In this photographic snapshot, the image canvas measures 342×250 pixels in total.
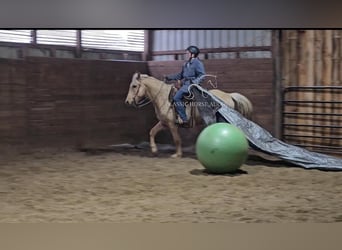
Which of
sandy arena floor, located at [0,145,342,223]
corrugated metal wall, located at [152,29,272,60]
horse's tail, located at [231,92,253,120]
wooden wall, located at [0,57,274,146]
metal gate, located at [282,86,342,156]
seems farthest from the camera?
horse's tail, located at [231,92,253,120]

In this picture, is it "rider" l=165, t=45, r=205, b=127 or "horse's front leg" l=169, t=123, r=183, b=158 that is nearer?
"rider" l=165, t=45, r=205, b=127

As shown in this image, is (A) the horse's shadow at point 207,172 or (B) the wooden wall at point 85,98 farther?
(A) the horse's shadow at point 207,172

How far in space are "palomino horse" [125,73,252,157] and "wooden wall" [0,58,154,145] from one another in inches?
2.5

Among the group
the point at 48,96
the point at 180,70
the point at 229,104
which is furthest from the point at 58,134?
the point at 229,104

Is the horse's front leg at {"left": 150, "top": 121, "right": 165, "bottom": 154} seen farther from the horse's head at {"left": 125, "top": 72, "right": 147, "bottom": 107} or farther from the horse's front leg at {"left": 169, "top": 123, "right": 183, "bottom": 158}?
the horse's head at {"left": 125, "top": 72, "right": 147, "bottom": 107}

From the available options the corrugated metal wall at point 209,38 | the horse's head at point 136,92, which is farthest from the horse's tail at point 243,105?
the horse's head at point 136,92

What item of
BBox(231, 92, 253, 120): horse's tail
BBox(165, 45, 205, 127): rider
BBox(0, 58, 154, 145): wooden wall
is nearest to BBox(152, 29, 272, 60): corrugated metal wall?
BBox(165, 45, 205, 127): rider

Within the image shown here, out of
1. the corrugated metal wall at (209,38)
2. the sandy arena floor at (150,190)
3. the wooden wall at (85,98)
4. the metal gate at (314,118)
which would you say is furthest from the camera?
the wooden wall at (85,98)

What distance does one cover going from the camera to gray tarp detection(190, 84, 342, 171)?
13.9 feet

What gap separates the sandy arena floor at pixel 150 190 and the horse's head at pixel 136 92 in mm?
402

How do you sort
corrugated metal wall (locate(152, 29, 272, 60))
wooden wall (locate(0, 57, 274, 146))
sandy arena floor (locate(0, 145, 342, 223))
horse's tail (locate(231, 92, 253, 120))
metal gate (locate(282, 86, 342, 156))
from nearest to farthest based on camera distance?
1. sandy arena floor (locate(0, 145, 342, 223))
2. corrugated metal wall (locate(152, 29, 272, 60))
3. metal gate (locate(282, 86, 342, 156))
4. wooden wall (locate(0, 57, 274, 146))
5. horse's tail (locate(231, 92, 253, 120))

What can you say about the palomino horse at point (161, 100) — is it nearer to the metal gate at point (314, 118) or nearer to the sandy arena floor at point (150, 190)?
the sandy arena floor at point (150, 190)

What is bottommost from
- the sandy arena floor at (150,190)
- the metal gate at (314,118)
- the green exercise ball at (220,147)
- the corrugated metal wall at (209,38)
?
the sandy arena floor at (150,190)

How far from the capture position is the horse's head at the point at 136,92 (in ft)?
14.3
